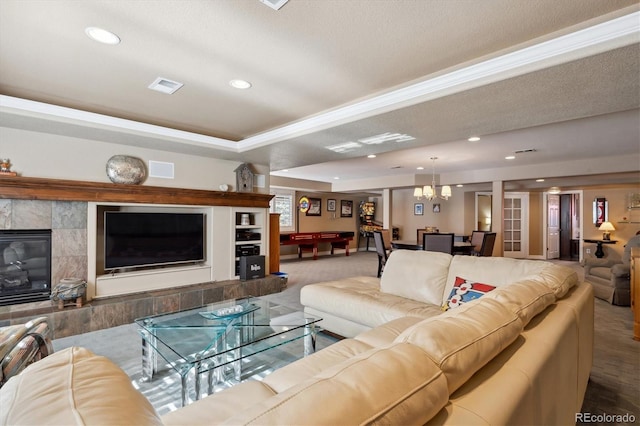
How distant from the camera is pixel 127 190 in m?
3.88

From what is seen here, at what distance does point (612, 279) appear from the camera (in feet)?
14.6

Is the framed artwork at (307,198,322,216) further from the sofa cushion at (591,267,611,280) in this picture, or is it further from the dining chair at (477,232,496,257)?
the sofa cushion at (591,267,611,280)

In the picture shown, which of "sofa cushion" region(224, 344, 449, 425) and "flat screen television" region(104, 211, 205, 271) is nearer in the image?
"sofa cushion" region(224, 344, 449, 425)

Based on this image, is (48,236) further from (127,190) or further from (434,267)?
(434,267)

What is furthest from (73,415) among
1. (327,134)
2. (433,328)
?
(327,134)

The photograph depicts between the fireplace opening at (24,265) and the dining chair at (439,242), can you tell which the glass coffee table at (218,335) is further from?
the dining chair at (439,242)

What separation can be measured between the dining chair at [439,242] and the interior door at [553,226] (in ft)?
21.3

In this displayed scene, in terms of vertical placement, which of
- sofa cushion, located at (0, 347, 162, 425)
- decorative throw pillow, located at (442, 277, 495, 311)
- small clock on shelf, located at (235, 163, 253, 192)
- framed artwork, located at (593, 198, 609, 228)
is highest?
small clock on shelf, located at (235, 163, 253, 192)

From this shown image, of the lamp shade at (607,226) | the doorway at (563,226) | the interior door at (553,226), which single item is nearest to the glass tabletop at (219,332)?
the lamp shade at (607,226)

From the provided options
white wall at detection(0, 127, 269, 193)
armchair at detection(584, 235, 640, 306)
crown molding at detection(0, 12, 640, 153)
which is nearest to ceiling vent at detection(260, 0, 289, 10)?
crown molding at detection(0, 12, 640, 153)

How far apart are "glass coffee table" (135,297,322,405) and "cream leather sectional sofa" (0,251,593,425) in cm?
63

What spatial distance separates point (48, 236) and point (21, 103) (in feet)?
4.63

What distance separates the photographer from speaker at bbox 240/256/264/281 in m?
4.85

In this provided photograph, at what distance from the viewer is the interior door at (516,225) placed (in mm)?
9461
